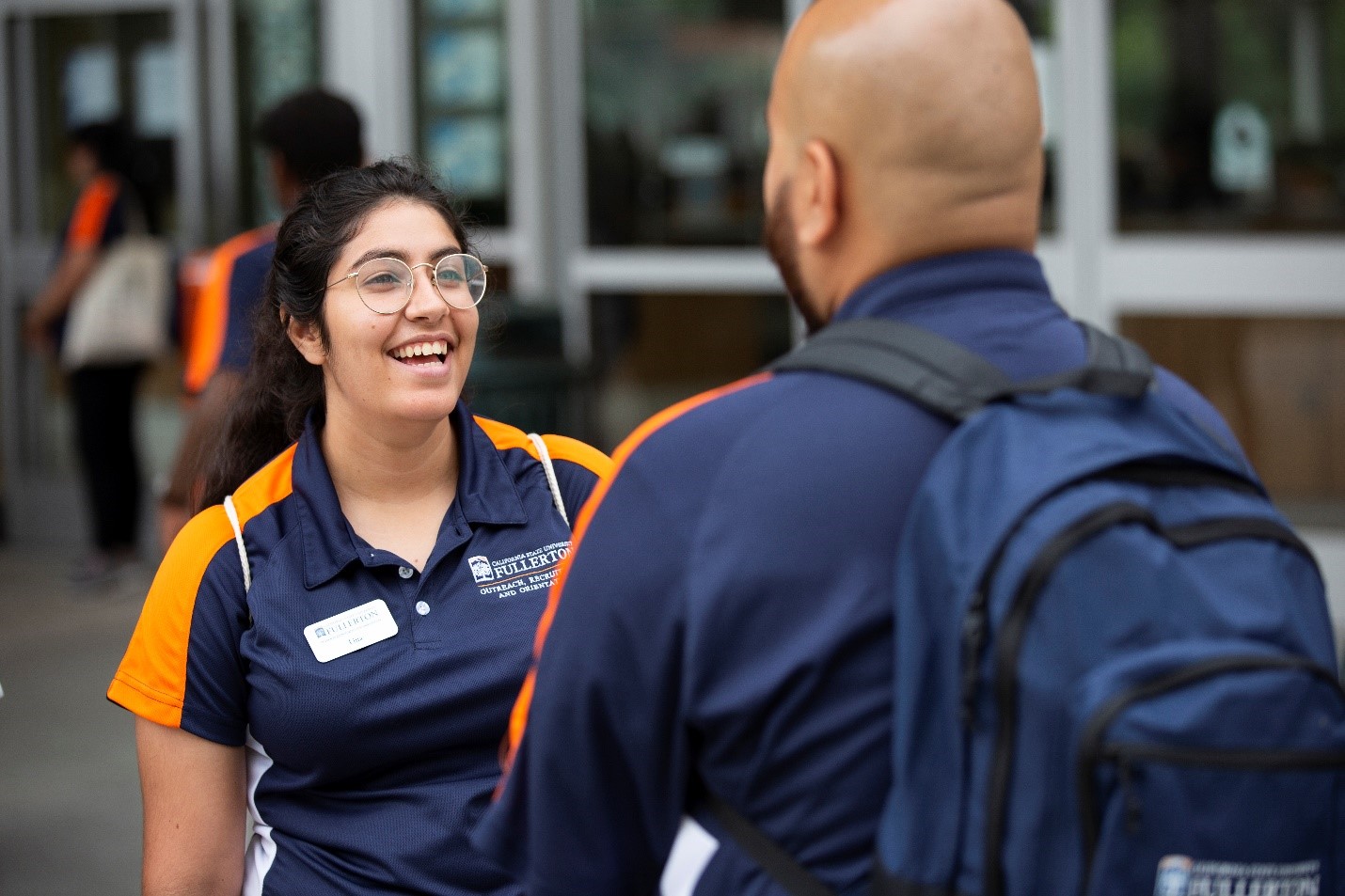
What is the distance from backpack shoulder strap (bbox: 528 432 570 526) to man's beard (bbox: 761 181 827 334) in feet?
3.65

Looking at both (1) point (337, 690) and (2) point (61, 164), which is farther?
(2) point (61, 164)

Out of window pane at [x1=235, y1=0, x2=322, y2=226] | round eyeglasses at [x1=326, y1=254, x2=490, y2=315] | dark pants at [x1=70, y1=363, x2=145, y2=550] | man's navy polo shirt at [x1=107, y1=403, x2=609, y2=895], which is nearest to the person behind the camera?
man's navy polo shirt at [x1=107, y1=403, x2=609, y2=895]

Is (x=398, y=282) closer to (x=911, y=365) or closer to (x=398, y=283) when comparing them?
(x=398, y=283)

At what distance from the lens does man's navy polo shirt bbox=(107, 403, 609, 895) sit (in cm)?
231

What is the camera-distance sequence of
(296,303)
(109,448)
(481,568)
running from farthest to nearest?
(109,448) < (296,303) < (481,568)

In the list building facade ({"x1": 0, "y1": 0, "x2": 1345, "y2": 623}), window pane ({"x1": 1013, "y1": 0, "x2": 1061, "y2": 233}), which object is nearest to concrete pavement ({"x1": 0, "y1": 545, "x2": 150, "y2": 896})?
building facade ({"x1": 0, "y1": 0, "x2": 1345, "y2": 623})

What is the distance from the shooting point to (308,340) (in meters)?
2.63

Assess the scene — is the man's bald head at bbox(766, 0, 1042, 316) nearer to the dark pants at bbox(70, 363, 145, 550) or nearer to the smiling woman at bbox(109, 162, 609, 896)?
the smiling woman at bbox(109, 162, 609, 896)

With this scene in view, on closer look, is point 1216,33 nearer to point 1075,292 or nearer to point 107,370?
point 1075,292

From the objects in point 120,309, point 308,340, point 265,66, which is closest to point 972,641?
point 308,340

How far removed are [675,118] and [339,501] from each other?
5424mm

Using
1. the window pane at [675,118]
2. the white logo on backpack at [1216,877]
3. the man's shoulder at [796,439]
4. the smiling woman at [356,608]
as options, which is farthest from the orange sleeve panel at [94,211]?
the white logo on backpack at [1216,877]

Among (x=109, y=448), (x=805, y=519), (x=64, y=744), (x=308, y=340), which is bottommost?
(x=64, y=744)

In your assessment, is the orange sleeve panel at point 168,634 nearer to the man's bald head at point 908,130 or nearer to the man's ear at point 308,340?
the man's ear at point 308,340
